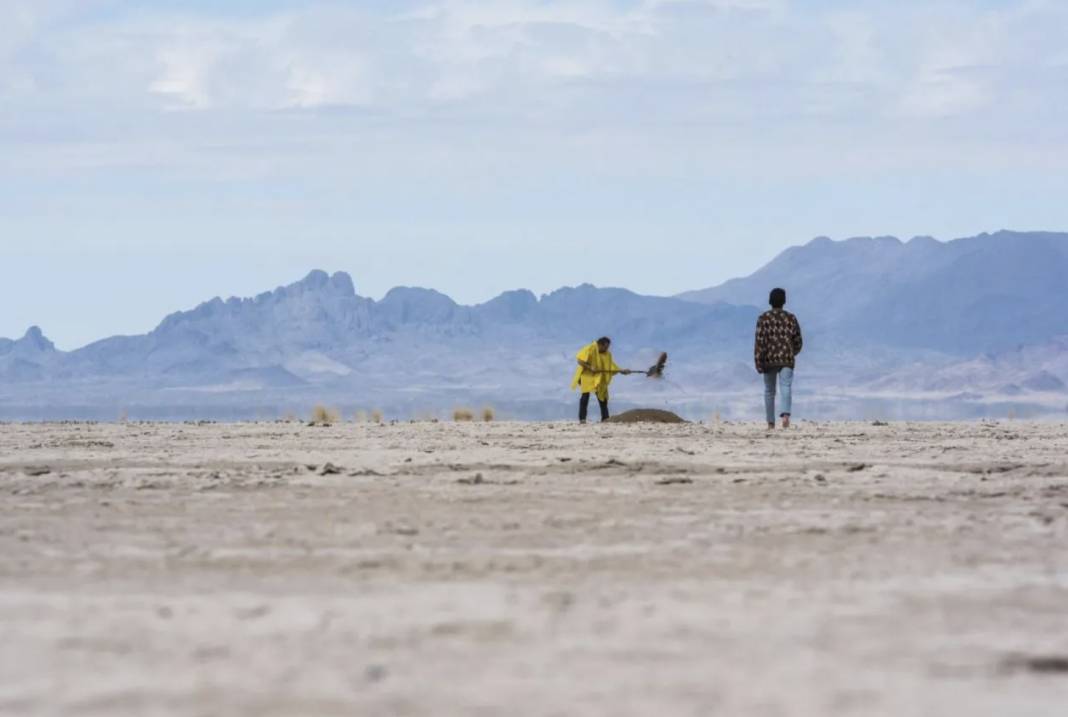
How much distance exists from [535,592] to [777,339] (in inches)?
627

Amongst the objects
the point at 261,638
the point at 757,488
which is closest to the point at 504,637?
the point at 261,638

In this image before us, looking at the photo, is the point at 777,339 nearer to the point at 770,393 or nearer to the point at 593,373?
the point at 770,393

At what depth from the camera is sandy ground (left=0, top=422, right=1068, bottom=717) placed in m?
5.49

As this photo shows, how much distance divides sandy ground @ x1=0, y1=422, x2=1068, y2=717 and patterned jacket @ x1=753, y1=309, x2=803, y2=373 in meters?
8.16

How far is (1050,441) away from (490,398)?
173m

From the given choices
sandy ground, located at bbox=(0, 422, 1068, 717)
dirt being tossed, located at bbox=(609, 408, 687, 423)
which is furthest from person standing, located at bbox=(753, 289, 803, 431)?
sandy ground, located at bbox=(0, 422, 1068, 717)

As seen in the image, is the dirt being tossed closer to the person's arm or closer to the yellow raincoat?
the yellow raincoat

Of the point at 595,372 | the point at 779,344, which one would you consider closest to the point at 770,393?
the point at 779,344

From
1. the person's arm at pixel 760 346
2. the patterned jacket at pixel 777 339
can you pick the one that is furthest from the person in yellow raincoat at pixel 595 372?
the patterned jacket at pixel 777 339

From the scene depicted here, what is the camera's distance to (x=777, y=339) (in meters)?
23.0

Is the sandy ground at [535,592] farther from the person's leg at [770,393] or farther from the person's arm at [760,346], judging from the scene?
the person's leg at [770,393]

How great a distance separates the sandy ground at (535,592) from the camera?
18.0ft

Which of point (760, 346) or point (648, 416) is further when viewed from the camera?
point (648, 416)

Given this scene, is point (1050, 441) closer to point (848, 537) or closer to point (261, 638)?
point (848, 537)
